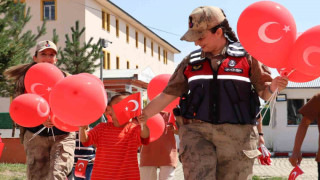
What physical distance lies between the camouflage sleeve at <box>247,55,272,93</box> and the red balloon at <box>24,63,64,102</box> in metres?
2.70

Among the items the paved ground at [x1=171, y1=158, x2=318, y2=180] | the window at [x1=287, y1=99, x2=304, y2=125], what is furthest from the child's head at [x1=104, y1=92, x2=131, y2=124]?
the window at [x1=287, y1=99, x2=304, y2=125]

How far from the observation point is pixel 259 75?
3.97m

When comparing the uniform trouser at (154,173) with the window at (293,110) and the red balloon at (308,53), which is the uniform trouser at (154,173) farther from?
the window at (293,110)

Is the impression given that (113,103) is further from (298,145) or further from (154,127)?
(298,145)

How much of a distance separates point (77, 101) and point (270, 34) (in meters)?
1.83

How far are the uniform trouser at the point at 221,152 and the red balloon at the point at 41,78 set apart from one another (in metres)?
2.53

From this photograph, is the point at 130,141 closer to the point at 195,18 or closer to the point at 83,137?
the point at 83,137

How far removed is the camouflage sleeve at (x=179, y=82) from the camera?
4221mm

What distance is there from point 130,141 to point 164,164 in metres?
1.72

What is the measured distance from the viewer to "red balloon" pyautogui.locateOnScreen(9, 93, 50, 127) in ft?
18.4

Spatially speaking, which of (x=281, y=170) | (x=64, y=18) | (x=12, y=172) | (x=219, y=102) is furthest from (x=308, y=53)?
(x=64, y=18)

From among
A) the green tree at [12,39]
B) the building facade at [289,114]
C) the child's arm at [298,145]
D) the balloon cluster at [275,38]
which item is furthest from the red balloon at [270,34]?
the building facade at [289,114]

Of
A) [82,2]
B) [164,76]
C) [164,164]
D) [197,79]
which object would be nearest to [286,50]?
[197,79]

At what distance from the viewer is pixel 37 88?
19.5ft
